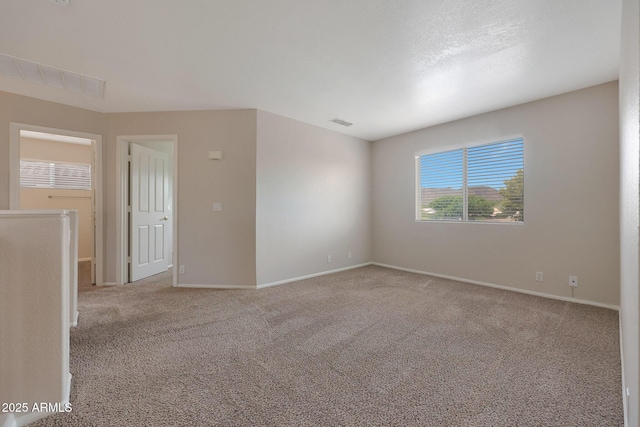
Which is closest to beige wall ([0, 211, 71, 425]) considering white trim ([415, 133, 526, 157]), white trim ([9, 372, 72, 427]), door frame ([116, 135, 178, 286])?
white trim ([9, 372, 72, 427])

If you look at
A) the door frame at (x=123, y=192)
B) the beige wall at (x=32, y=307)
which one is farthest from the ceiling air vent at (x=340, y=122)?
the beige wall at (x=32, y=307)

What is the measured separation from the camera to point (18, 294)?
1367 millimetres

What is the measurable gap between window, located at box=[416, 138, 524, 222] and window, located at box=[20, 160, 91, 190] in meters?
6.99

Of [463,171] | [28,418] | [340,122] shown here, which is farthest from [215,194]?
[463,171]

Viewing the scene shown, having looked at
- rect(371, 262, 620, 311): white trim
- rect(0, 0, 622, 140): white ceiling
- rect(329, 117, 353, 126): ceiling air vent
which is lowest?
rect(371, 262, 620, 311): white trim

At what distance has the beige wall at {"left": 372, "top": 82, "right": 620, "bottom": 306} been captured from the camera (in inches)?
117

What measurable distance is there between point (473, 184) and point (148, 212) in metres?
5.27

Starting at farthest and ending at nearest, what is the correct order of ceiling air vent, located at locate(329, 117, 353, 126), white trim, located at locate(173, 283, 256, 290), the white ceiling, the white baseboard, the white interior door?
1. ceiling air vent, located at locate(329, 117, 353, 126)
2. the white interior door
3. white trim, located at locate(173, 283, 256, 290)
4. the white ceiling
5. the white baseboard

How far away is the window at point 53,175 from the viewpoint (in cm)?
521

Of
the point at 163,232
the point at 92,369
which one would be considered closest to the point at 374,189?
the point at 163,232

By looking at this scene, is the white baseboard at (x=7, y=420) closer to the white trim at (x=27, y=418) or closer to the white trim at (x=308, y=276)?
the white trim at (x=27, y=418)

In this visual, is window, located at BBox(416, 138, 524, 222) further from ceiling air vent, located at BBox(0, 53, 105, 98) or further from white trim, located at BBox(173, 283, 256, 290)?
ceiling air vent, located at BBox(0, 53, 105, 98)

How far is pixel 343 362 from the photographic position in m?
1.95

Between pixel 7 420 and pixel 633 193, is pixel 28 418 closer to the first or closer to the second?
pixel 7 420
